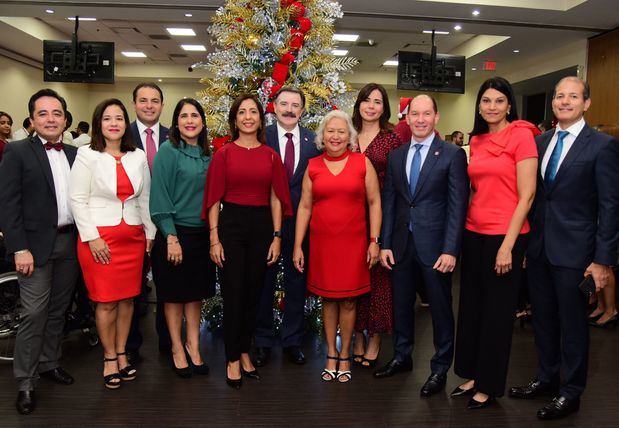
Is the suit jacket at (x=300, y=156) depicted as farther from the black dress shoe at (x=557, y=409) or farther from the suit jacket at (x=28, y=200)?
the black dress shoe at (x=557, y=409)

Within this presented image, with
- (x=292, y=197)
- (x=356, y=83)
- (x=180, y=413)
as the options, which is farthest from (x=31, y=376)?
(x=356, y=83)

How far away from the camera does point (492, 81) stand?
112 inches

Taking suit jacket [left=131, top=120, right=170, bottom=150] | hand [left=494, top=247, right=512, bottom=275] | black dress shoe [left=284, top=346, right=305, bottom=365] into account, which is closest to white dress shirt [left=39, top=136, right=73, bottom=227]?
suit jacket [left=131, top=120, right=170, bottom=150]

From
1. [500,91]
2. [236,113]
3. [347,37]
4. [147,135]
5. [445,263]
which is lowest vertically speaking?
[445,263]

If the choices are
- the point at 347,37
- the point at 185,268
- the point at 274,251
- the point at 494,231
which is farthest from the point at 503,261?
the point at 347,37

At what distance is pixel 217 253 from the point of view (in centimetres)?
311

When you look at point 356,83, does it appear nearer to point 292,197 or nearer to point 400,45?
point 400,45

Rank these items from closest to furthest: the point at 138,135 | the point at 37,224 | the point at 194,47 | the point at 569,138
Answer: the point at 569,138 < the point at 37,224 < the point at 138,135 < the point at 194,47

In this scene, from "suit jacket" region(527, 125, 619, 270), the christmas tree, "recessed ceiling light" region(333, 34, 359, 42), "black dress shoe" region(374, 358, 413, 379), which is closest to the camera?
"suit jacket" region(527, 125, 619, 270)

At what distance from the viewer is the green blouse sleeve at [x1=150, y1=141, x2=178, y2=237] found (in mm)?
3055

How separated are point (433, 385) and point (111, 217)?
2198mm

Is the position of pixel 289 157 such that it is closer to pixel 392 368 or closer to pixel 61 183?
pixel 61 183

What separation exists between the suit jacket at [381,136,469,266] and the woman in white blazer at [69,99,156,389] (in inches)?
60.1

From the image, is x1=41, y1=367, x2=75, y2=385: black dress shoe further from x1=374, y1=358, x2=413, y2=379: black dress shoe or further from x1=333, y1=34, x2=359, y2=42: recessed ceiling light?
x1=333, y1=34, x2=359, y2=42: recessed ceiling light
